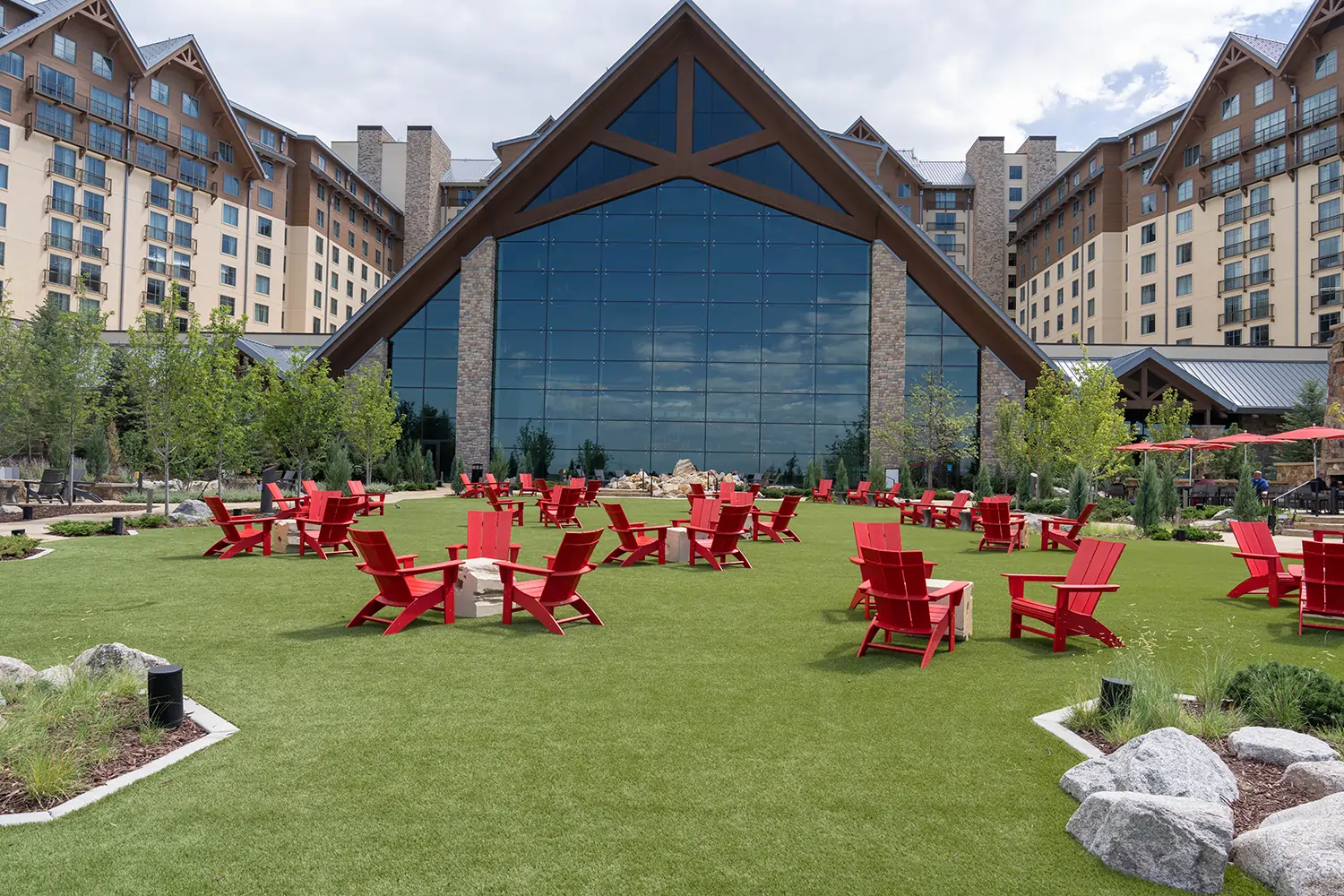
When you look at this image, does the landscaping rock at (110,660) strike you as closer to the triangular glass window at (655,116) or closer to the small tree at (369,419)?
the small tree at (369,419)

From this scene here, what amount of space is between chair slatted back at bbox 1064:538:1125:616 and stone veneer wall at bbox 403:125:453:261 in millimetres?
57087

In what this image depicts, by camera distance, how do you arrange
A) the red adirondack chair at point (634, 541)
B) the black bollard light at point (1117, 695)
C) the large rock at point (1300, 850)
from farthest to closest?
1. the red adirondack chair at point (634, 541)
2. the black bollard light at point (1117, 695)
3. the large rock at point (1300, 850)

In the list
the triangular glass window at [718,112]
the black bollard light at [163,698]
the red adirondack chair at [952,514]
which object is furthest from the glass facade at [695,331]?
the black bollard light at [163,698]

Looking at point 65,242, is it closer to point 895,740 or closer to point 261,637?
point 261,637

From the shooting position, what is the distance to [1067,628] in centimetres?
748

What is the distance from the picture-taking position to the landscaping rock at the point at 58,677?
203 inches

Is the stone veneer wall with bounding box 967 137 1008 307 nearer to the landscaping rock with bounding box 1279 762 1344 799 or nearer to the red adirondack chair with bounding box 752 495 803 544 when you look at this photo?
the red adirondack chair with bounding box 752 495 803 544

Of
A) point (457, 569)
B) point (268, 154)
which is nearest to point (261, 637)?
point (457, 569)

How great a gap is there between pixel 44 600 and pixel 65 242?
4157cm

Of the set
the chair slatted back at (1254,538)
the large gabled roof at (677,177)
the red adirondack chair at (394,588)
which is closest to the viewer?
the red adirondack chair at (394,588)

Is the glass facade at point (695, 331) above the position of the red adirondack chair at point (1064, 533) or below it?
above

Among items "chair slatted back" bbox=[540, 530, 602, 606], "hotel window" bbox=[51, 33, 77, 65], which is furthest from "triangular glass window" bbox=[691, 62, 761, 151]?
"hotel window" bbox=[51, 33, 77, 65]

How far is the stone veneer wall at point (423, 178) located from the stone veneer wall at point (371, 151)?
10.7 feet

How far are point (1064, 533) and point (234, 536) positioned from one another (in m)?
14.9
